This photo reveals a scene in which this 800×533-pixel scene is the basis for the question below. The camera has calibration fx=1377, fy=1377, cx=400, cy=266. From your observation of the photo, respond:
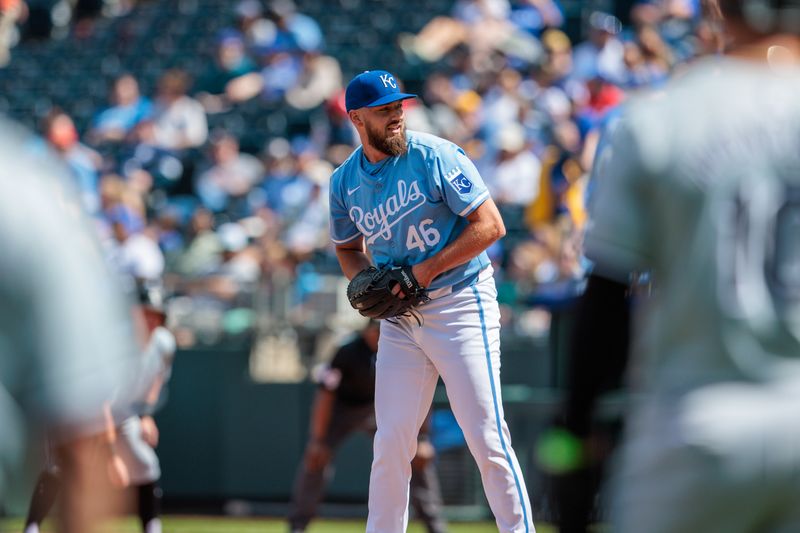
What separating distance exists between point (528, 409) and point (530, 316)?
70 cm

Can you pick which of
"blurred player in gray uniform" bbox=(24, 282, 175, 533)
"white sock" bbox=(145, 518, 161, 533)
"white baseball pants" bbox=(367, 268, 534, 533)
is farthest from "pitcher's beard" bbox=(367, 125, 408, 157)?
"white sock" bbox=(145, 518, 161, 533)

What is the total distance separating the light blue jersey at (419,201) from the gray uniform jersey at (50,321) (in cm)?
361

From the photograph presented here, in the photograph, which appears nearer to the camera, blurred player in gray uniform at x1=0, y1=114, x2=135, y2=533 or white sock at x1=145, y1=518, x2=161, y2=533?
blurred player in gray uniform at x1=0, y1=114, x2=135, y2=533

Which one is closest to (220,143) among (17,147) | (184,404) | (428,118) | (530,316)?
(428,118)

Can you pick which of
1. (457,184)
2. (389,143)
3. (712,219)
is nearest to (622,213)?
(712,219)

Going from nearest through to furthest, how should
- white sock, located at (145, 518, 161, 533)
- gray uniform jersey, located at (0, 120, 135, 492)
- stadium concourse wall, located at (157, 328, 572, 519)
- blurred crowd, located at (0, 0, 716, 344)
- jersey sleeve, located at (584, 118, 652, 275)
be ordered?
gray uniform jersey, located at (0, 120, 135, 492), jersey sleeve, located at (584, 118, 652, 275), white sock, located at (145, 518, 161, 533), stadium concourse wall, located at (157, 328, 572, 519), blurred crowd, located at (0, 0, 716, 344)

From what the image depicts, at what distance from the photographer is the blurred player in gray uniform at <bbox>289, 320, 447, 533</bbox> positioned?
28.4 feet

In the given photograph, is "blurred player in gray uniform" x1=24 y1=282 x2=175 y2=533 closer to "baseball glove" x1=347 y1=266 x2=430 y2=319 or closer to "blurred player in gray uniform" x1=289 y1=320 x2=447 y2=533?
"blurred player in gray uniform" x1=289 y1=320 x2=447 y2=533

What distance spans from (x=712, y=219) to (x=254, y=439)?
8.94 m

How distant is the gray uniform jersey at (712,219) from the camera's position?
235 cm

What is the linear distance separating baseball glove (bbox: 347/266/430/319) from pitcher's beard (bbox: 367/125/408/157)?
50 centimetres

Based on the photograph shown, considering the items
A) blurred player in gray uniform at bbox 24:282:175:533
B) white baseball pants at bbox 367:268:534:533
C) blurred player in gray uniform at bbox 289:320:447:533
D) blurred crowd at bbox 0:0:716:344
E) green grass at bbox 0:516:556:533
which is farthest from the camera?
Answer: blurred crowd at bbox 0:0:716:344

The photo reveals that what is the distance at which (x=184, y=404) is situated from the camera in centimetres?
1125

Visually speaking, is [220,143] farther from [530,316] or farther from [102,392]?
[102,392]
